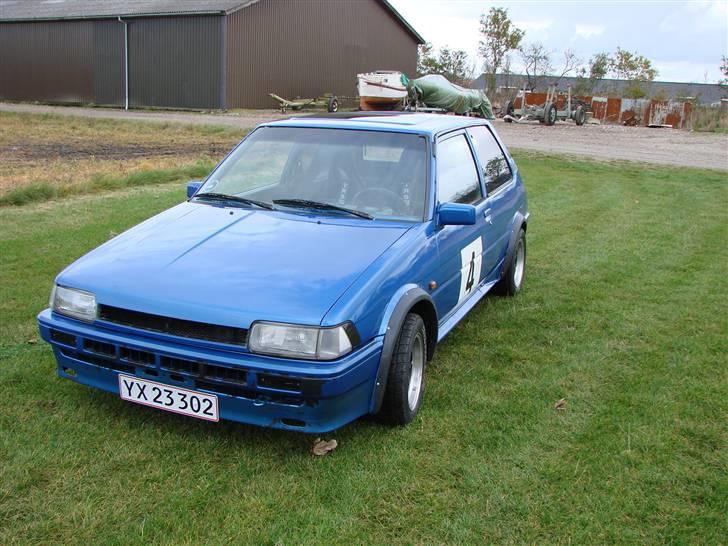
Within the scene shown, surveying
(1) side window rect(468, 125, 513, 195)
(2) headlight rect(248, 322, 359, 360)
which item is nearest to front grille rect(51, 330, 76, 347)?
(2) headlight rect(248, 322, 359, 360)

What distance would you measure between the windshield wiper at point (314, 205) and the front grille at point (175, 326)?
4.29 feet

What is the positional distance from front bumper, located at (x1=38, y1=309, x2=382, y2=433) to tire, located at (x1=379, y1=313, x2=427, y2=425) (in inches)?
7.4

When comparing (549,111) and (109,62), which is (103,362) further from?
(109,62)

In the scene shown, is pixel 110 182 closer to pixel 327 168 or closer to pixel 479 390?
pixel 327 168

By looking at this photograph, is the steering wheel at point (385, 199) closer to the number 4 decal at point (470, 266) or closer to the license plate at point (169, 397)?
the number 4 decal at point (470, 266)

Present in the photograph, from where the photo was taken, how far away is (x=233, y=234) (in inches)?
153

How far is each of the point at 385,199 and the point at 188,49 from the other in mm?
31612

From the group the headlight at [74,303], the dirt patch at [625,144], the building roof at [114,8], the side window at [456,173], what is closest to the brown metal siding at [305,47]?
the building roof at [114,8]

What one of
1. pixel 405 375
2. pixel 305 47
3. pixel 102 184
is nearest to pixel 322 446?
pixel 405 375

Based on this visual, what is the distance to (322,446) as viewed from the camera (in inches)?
137

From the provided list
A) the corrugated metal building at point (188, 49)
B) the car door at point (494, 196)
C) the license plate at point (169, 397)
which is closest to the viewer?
the license plate at point (169, 397)

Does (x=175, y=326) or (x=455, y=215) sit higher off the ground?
(x=455, y=215)

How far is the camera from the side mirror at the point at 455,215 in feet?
13.6

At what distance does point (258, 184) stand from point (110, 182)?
253 inches
